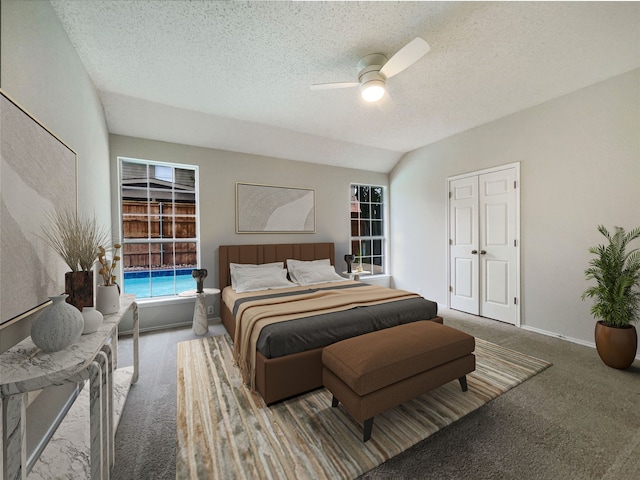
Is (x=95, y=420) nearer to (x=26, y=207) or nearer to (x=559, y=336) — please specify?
(x=26, y=207)

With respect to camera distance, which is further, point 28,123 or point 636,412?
point 636,412

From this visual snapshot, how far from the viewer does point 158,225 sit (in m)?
3.80

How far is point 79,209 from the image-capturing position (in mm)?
2123

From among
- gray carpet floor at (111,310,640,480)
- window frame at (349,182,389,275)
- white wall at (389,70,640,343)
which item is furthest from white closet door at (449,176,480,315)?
gray carpet floor at (111,310,640,480)

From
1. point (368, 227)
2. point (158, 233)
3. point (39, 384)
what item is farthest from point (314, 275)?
point (39, 384)

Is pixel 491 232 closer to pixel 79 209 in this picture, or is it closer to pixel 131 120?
pixel 79 209

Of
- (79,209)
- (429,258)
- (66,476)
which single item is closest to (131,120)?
(79,209)

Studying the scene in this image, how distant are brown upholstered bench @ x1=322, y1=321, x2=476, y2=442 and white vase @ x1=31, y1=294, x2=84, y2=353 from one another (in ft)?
4.88

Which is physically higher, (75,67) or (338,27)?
(338,27)

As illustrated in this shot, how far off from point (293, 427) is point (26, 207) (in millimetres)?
2004

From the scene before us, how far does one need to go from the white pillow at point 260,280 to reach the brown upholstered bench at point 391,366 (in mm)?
1727

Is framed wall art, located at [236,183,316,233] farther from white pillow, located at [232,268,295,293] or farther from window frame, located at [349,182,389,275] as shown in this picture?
window frame, located at [349,182,389,275]

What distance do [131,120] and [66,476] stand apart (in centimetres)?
349

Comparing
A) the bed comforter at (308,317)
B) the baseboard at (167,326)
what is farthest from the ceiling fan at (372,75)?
the baseboard at (167,326)
